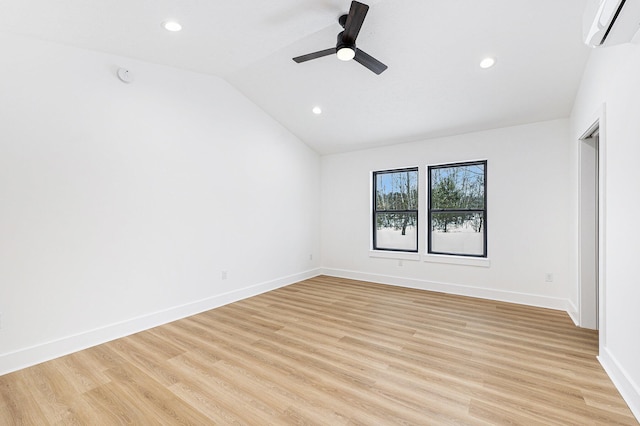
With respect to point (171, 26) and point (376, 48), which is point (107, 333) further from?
point (376, 48)

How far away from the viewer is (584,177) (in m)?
3.25

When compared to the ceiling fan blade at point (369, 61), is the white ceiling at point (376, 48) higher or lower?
higher

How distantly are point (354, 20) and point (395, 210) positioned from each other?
366 cm

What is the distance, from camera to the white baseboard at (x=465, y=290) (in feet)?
13.2

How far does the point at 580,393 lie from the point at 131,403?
3.10m

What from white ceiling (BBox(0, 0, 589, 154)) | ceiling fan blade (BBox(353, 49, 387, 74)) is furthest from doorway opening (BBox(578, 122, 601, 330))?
ceiling fan blade (BBox(353, 49, 387, 74))

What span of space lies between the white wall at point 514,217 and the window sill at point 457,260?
54mm

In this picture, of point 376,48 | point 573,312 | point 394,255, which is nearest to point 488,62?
point 376,48

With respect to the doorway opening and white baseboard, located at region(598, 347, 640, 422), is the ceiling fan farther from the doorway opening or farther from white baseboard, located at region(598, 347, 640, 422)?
white baseboard, located at region(598, 347, 640, 422)

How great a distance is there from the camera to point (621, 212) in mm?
2146

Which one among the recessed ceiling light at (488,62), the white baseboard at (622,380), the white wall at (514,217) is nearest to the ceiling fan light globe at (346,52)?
the recessed ceiling light at (488,62)

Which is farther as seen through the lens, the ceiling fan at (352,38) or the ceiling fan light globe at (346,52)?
the ceiling fan light globe at (346,52)

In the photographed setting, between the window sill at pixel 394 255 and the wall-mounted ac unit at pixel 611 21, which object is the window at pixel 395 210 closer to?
the window sill at pixel 394 255

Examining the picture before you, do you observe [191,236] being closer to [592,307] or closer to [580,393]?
[580,393]
